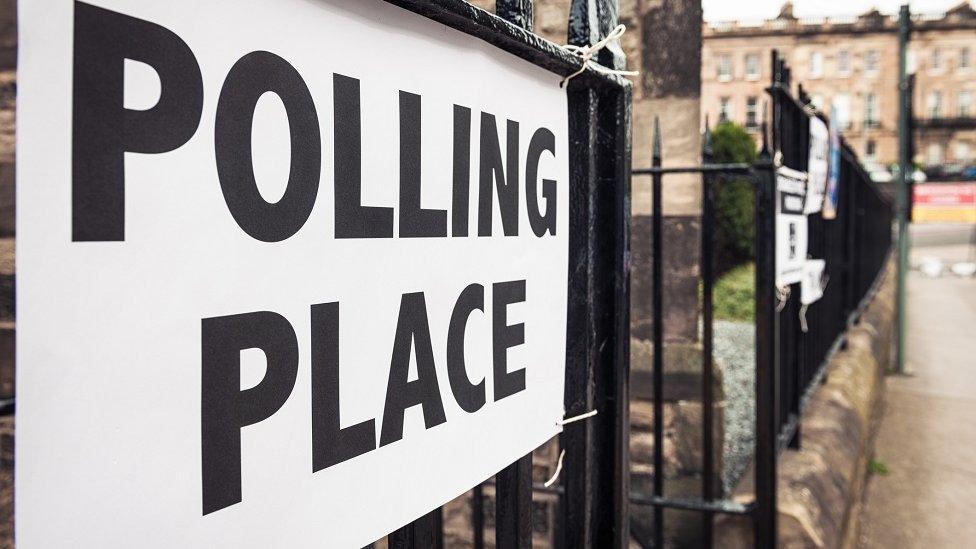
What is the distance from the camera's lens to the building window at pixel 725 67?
153 ft

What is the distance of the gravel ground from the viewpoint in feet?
12.9

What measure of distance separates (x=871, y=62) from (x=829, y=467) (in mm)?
52119

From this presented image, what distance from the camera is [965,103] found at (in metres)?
51.0

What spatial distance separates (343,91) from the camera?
2.30 ft

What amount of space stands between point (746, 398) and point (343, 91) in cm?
469

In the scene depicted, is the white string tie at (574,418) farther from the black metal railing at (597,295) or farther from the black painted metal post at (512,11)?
the black painted metal post at (512,11)

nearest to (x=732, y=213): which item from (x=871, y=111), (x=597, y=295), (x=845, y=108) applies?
(x=597, y=295)

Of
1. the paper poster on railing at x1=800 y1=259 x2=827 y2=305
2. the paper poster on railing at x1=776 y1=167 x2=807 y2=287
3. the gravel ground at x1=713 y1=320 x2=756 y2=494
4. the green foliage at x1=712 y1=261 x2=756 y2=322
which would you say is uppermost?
the paper poster on railing at x1=776 y1=167 x2=807 y2=287

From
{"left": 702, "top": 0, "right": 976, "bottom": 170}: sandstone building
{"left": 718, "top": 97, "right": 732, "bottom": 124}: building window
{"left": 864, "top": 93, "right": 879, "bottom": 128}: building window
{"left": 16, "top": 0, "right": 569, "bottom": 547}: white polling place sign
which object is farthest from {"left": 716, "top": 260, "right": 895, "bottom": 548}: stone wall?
{"left": 864, "top": 93, "right": 879, "bottom": 128}: building window

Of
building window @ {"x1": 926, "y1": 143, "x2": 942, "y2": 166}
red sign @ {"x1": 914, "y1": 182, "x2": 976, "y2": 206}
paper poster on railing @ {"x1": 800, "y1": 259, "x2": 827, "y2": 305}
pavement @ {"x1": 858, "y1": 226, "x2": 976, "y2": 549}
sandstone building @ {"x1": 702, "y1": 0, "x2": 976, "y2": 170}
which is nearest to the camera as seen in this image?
paper poster on railing @ {"x1": 800, "y1": 259, "x2": 827, "y2": 305}

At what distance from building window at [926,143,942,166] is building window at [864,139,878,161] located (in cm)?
464

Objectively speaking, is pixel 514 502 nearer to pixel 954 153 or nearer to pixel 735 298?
pixel 735 298

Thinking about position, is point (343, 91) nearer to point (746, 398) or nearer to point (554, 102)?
point (554, 102)

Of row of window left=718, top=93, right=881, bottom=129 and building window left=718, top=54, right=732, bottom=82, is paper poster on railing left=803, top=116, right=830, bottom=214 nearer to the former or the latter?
row of window left=718, top=93, right=881, bottom=129
